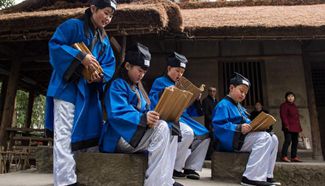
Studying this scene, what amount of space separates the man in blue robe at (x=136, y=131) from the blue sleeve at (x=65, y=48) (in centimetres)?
44

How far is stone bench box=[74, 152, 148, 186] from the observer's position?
2701mm

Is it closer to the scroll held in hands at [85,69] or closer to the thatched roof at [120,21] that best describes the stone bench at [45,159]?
the scroll held in hands at [85,69]

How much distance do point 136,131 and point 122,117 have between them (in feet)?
0.55

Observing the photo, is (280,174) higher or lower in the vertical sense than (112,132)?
lower

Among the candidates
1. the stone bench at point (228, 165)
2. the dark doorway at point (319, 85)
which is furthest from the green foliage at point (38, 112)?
the stone bench at point (228, 165)

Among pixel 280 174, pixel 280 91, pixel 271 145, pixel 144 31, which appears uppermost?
pixel 144 31

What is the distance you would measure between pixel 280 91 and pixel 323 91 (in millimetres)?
1919

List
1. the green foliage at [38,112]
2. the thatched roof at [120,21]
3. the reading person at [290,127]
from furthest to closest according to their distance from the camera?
1. the green foliage at [38,112]
2. the reading person at [290,127]
3. the thatched roof at [120,21]

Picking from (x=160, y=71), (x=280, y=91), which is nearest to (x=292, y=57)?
(x=280, y=91)

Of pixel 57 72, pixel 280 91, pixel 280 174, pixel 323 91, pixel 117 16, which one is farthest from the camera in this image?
pixel 323 91

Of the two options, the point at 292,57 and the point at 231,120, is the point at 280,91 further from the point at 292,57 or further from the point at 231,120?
the point at 231,120

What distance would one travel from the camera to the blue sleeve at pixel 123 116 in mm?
2539

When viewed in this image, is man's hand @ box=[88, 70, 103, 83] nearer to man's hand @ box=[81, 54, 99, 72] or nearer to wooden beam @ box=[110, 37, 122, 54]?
man's hand @ box=[81, 54, 99, 72]

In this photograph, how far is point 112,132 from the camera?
2.71 meters
